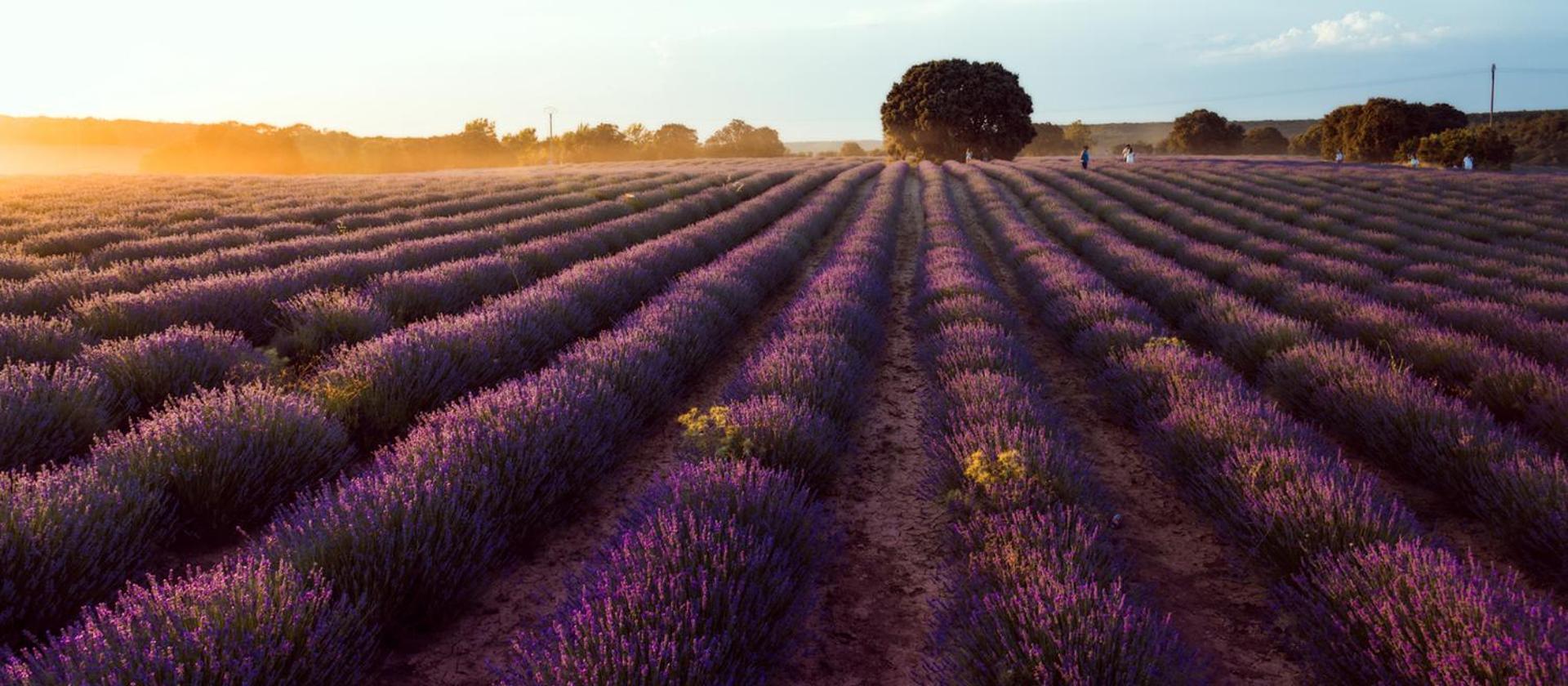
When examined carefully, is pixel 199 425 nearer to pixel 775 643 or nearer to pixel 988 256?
pixel 775 643

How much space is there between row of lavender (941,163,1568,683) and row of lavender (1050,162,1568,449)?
1039 mm

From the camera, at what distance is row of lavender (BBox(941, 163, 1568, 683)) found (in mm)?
1654

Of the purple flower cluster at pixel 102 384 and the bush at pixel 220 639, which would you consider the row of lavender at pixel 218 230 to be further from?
the bush at pixel 220 639

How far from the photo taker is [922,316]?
596cm

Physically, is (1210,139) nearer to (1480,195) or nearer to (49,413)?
(1480,195)

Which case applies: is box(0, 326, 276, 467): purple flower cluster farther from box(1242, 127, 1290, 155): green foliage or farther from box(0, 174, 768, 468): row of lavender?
box(1242, 127, 1290, 155): green foliage

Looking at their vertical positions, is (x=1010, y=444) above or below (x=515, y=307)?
below

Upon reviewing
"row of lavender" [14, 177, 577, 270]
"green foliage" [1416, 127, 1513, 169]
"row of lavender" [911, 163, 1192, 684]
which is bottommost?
"row of lavender" [911, 163, 1192, 684]

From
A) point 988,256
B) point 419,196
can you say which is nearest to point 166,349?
point 988,256

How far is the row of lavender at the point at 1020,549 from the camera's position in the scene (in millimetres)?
1722

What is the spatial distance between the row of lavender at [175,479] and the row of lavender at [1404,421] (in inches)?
177

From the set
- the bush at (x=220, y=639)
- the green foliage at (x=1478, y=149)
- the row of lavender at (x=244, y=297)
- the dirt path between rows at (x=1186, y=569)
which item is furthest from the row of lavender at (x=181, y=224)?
the green foliage at (x=1478, y=149)

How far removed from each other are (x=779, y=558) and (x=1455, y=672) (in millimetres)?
1637

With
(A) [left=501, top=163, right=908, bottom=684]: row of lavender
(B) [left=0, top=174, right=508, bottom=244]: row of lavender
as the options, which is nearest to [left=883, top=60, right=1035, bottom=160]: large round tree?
(B) [left=0, top=174, right=508, bottom=244]: row of lavender
